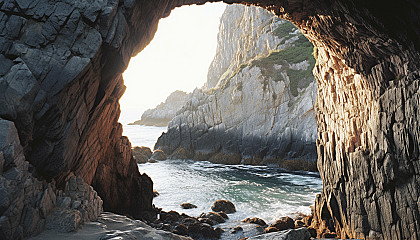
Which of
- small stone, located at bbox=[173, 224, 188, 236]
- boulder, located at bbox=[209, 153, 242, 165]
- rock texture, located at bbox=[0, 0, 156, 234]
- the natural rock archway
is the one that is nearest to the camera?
rock texture, located at bbox=[0, 0, 156, 234]

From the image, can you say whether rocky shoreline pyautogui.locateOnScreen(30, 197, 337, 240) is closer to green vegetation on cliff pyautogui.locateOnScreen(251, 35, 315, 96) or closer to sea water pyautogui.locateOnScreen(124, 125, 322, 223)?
sea water pyautogui.locateOnScreen(124, 125, 322, 223)

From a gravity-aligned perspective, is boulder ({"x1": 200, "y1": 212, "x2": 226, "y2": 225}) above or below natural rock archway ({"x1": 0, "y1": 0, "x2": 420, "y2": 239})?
below

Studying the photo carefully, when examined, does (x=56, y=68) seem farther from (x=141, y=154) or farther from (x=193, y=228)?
(x=141, y=154)

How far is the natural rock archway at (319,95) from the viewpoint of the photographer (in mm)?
8352

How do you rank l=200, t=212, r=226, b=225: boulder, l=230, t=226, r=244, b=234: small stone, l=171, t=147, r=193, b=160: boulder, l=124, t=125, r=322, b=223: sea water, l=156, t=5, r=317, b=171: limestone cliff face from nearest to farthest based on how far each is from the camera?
l=230, t=226, r=244, b=234: small stone, l=200, t=212, r=226, b=225: boulder, l=124, t=125, r=322, b=223: sea water, l=156, t=5, r=317, b=171: limestone cliff face, l=171, t=147, r=193, b=160: boulder

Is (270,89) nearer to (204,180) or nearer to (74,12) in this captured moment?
(204,180)

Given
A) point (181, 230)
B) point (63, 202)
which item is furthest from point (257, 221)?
point (63, 202)

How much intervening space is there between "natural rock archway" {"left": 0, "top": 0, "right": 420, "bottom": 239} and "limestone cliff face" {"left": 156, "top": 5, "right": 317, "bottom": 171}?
2271 cm

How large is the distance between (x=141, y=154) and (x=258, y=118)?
2295 cm

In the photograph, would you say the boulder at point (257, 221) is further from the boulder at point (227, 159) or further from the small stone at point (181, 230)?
the boulder at point (227, 159)

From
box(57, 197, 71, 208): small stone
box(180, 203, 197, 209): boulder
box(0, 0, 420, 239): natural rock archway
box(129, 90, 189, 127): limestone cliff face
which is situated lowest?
box(180, 203, 197, 209): boulder

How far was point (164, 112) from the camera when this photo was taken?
453 ft

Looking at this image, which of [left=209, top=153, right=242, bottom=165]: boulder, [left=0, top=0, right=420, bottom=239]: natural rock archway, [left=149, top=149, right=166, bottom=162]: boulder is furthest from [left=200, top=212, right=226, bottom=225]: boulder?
[left=149, top=149, right=166, bottom=162]: boulder

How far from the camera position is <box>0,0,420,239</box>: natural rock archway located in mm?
8352
